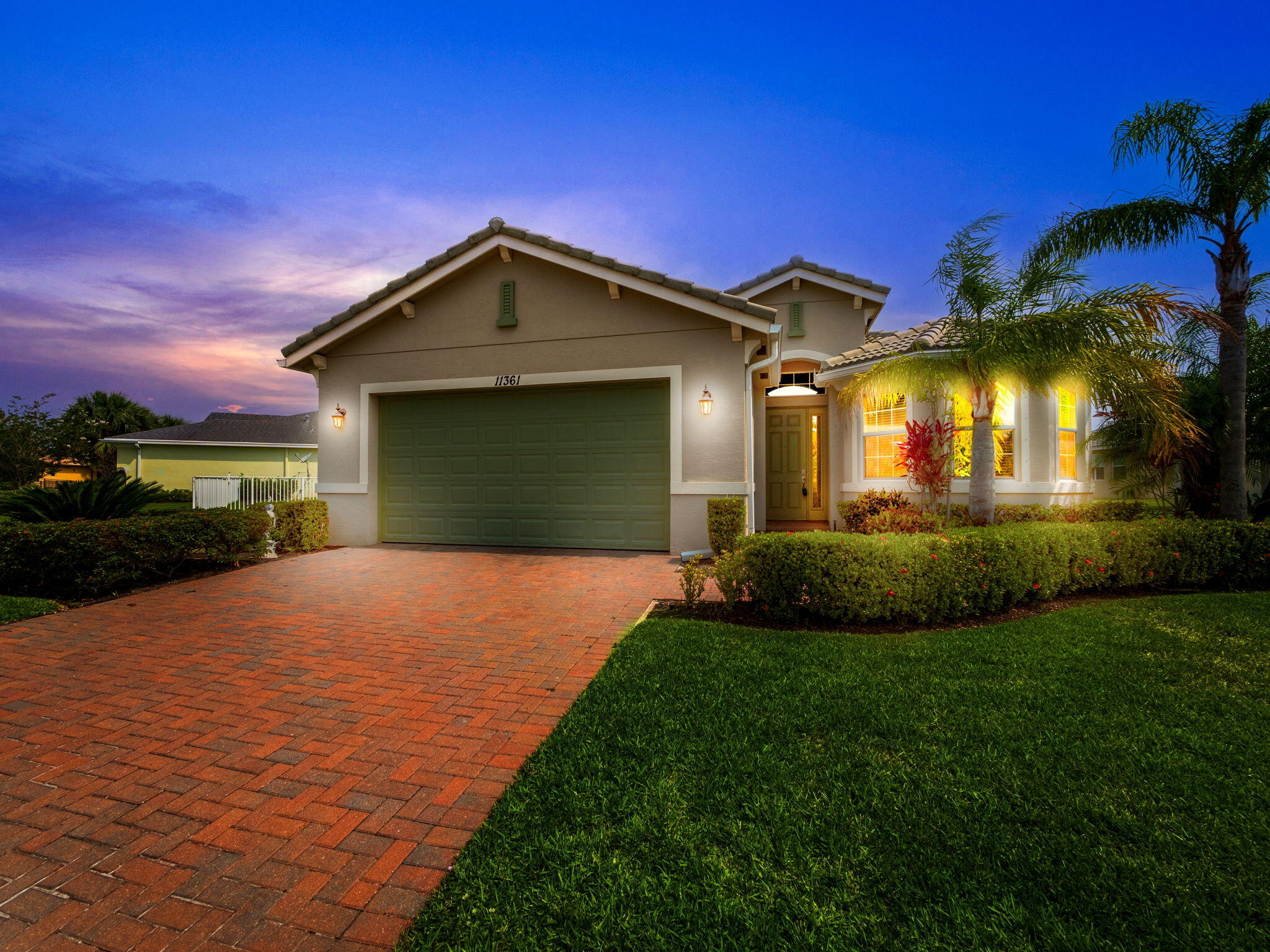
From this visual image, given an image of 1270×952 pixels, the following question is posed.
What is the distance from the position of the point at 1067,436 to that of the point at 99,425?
44.7m

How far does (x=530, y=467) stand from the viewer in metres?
10.3

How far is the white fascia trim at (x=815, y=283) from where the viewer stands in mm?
13617

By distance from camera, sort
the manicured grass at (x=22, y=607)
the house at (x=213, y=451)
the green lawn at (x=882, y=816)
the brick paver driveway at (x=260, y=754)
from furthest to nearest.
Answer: the house at (x=213, y=451), the manicured grass at (x=22, y=607), the brick paver driveway at (x=260, y=754), the green lawn at (x=882, y=816)

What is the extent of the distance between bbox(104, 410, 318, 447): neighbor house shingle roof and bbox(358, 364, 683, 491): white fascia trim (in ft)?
64.9

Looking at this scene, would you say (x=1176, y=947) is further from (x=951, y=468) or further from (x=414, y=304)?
(x=414, y=304)

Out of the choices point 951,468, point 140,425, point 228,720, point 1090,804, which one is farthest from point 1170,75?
point 140,425

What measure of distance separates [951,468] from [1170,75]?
318 inches

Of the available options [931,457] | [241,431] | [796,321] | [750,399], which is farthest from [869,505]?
[241,431]

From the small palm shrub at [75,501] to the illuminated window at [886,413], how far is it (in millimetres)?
12826

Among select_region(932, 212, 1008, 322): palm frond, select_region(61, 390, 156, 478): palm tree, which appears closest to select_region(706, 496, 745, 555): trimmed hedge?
select_region(932, 212, 1008, 322): palm frond

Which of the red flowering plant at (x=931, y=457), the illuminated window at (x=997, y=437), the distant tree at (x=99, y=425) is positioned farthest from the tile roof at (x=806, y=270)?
the distant tree at (x=99, y=425)

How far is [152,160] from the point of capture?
38.2 feet

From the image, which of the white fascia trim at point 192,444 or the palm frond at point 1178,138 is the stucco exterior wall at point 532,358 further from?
the white fascia trim at point 192,444

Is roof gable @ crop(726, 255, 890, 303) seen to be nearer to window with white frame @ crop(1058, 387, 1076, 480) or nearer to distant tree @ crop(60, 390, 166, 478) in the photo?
window with white frame @ crop(1058, 387, 1076, 480)
